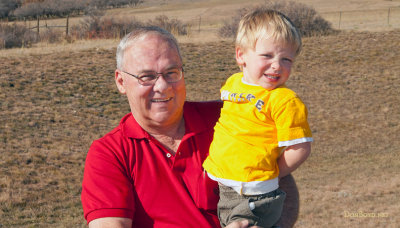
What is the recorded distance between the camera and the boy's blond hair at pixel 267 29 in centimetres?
249

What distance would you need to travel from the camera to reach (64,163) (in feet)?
30.9

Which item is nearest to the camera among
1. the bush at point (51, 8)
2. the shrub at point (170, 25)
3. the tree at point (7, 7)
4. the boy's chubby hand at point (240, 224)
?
the boy's chubby hand at point (240, 224)

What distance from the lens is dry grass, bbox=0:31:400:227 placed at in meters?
7.77

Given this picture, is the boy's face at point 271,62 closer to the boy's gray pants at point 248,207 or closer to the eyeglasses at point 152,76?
the eyeglasses at point 152,76

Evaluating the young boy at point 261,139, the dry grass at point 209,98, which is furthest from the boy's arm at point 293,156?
the dry grass at point 209,98

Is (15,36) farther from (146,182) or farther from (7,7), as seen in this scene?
(146,182)

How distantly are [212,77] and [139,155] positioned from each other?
45.2 ft

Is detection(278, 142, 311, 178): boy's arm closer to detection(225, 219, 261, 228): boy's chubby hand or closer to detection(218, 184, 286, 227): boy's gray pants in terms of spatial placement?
detection(218, 184, 286, 227): boy's gray pants

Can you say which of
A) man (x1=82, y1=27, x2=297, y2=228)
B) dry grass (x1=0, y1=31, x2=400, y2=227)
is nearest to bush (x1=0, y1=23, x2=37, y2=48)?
dry grass (x1=0, y1=31, x2=400, y2=227)

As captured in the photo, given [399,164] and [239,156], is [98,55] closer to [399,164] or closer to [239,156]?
[399,164]

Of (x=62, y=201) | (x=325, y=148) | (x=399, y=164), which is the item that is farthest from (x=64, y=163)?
(x=399, y=164)

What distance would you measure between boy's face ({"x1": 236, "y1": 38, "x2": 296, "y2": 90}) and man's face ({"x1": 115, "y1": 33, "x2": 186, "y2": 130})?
425mm

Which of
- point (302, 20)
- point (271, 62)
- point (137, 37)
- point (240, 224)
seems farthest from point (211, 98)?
point (302, 20)

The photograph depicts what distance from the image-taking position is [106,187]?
2.37 meters
